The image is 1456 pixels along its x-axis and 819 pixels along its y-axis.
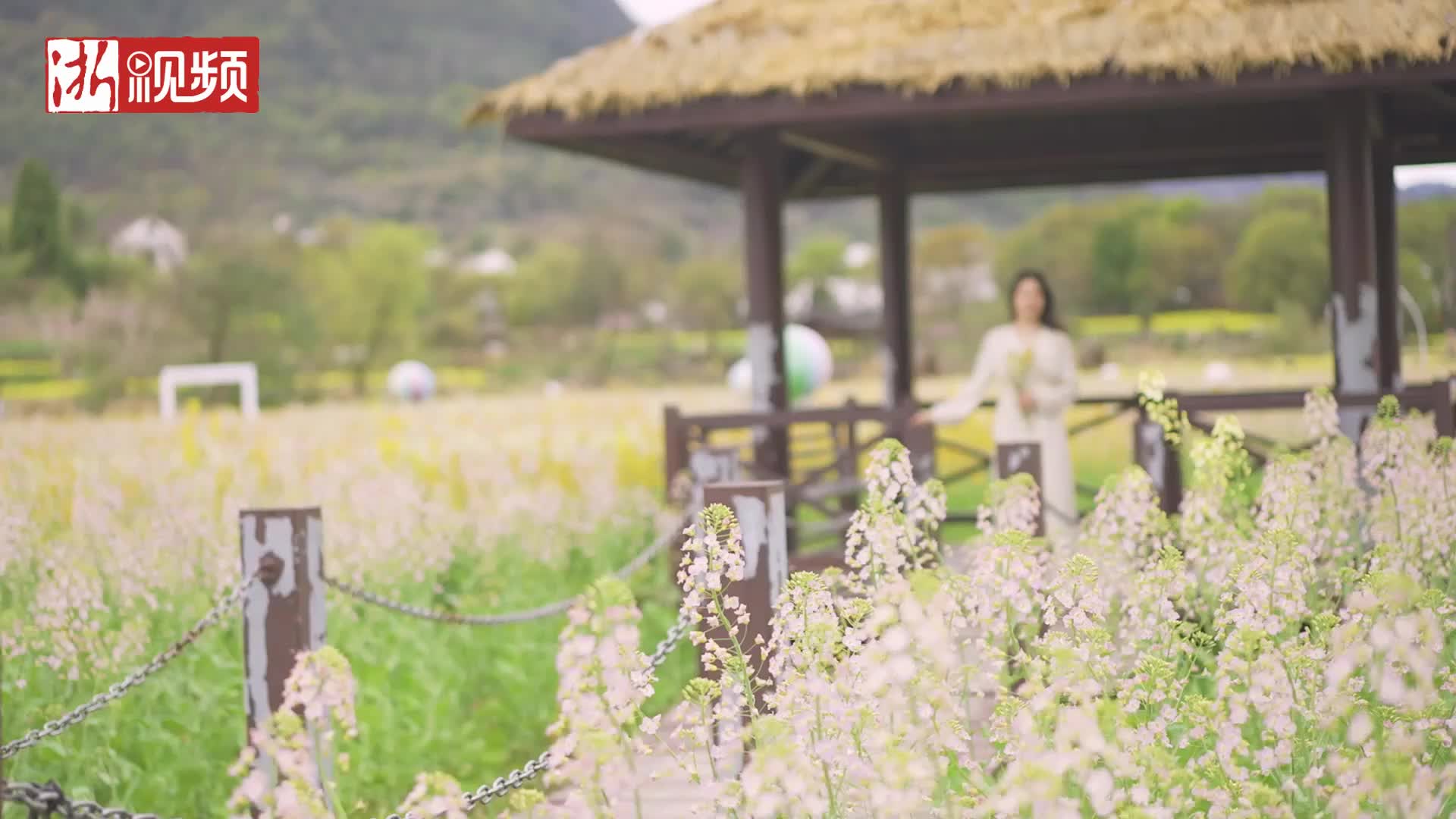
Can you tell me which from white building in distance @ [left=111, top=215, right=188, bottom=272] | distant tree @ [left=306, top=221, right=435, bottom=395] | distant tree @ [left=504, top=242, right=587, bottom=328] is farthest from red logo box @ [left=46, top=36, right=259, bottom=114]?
distant tree @ [left=504, top=242, right=587, bottom=328]

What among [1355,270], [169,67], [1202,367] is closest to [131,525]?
[169,67]

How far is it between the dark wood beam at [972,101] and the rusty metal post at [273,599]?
4.30m

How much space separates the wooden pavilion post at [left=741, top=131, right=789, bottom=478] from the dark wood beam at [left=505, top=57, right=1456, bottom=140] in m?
0.41

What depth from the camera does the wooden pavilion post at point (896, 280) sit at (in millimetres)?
11531

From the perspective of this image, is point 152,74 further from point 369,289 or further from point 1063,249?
point 369,289

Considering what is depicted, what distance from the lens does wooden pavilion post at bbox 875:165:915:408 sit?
11.5 m

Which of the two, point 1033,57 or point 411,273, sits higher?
point 411,273

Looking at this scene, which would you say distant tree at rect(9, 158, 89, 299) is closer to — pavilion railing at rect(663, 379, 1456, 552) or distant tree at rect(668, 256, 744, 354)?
pavilion railing at rect(663, 379, 1456, 552)

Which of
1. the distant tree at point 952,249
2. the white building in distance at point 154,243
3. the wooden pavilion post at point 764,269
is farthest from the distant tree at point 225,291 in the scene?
the wooden pavilion post at point 764,269

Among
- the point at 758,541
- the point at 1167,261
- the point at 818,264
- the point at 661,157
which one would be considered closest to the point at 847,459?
Answer: the point at 661,157

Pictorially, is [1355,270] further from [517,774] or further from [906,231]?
[517,774]

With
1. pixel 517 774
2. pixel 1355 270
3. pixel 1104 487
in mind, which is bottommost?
pixel 517 774

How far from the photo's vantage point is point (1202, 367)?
38.7 m

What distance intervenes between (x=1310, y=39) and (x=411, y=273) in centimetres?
6727
